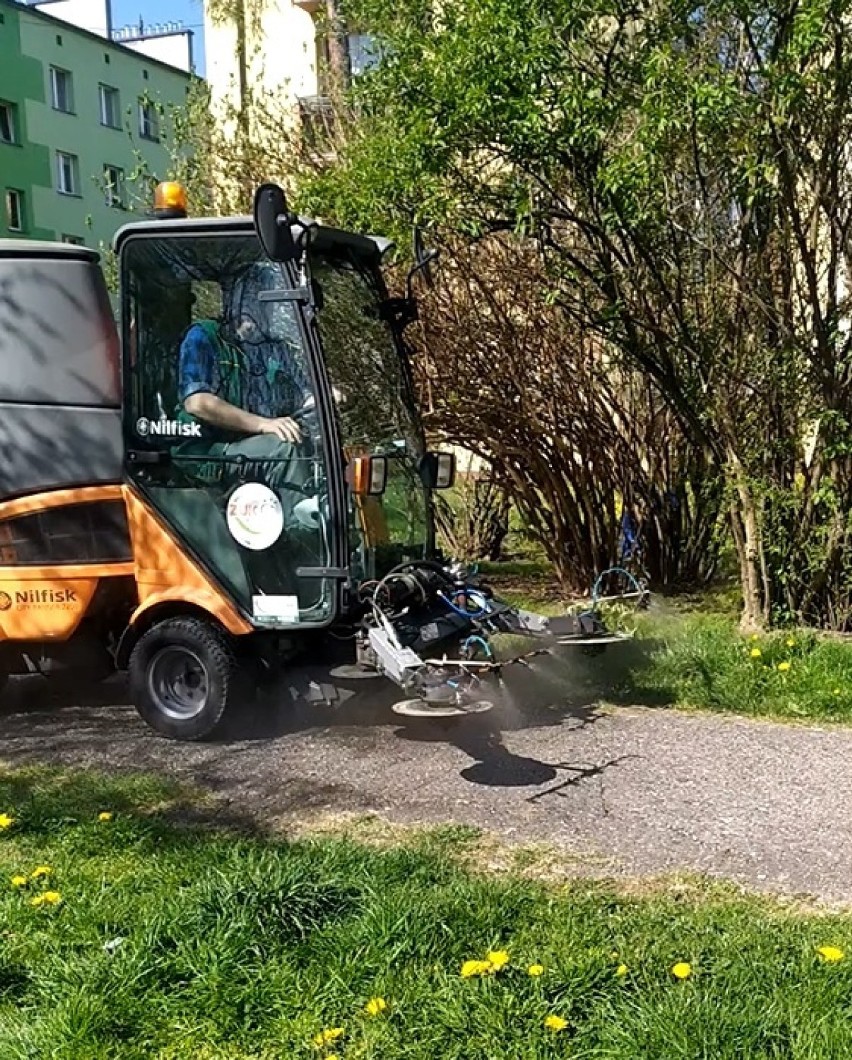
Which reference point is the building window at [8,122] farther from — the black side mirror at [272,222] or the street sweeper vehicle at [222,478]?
the black side mirror at [272,222]

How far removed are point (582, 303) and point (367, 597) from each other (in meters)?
2.79

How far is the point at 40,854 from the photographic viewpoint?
478cm

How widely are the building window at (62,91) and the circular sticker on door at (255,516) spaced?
3525 cm

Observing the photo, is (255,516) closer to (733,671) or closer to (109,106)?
(733,671)

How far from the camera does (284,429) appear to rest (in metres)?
5.92

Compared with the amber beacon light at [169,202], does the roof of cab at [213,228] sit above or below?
below

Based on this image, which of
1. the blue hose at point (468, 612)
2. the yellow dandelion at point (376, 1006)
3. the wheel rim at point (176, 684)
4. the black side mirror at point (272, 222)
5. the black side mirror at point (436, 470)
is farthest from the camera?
the black side mirror at point (436, 470)

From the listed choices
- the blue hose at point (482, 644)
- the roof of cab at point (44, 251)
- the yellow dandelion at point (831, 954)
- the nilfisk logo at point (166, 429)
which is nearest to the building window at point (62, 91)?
the roof of cab at point (44, 251)

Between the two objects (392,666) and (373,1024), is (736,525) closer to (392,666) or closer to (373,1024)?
(392,666)

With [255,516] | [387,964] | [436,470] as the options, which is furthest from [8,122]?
[387,964]

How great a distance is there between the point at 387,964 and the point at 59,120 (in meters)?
37.9

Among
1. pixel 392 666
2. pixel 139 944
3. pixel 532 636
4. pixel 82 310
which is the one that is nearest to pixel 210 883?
pixel 139 944

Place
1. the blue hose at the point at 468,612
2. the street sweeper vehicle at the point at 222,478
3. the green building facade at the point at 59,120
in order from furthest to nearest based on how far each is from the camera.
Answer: the green building facade at the point at 59,120
the blue hose at the point at 468,612
the street sweeper vehicle at the point at 222,478

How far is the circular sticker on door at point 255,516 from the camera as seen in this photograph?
6016mm
